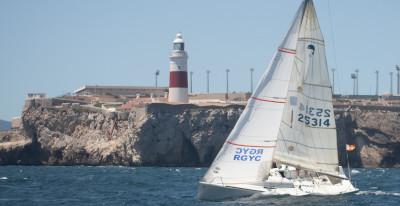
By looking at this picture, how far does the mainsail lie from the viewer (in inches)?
1412

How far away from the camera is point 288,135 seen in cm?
3700

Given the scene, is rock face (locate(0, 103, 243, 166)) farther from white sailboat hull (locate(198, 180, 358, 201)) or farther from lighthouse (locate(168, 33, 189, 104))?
white sailboat hull (locate(198, 180, 358, 201))

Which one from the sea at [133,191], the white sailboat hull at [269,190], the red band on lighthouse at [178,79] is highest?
the red band on lighthouse at [178,79]

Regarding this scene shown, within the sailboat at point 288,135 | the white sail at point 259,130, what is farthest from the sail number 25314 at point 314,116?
the white sail at point 259,130

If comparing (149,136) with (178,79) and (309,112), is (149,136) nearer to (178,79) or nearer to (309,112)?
(178,79)

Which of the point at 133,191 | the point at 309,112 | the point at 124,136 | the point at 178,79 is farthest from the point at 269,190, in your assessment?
the point at 178,79

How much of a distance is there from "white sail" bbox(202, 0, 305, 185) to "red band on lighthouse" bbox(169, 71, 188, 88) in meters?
42.1

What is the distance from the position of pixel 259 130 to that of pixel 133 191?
406 inches

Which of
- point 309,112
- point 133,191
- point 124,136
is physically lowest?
point 133,191

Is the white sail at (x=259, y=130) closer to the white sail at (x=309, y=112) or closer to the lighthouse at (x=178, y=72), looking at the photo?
the white sail at (x=309, y=112)

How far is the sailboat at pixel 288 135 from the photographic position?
35812 millimetres

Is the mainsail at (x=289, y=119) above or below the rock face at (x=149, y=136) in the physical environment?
above

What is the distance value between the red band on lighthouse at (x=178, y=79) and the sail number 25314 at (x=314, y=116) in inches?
1637

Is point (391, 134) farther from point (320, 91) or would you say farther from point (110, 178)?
point (320, 91)
